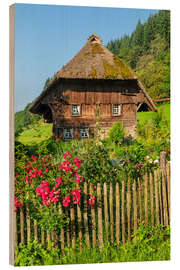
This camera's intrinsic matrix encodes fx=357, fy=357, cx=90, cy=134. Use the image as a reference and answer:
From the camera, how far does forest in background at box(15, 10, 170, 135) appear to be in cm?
577

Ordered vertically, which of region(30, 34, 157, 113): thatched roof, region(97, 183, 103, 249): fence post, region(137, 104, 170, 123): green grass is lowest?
region(97, 183, 103, 249): fence post

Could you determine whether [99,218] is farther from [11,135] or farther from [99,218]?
[11,135]

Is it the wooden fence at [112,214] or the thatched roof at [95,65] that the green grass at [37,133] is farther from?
the wooden fence at [112,214]

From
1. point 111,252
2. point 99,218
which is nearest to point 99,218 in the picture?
point 99,218

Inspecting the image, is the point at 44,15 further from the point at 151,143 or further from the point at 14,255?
the point at 14,255

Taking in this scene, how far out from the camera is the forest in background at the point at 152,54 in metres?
5.77

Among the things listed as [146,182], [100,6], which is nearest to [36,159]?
[146,182]

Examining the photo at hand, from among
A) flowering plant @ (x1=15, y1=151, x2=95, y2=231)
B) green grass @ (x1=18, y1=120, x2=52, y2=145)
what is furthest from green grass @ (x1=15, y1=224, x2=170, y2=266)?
green grass @ (x1=18, y1=120, x2=52, y2=145)

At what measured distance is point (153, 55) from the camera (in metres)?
5.87

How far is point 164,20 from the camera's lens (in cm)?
583

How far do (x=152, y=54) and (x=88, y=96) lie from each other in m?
1.30

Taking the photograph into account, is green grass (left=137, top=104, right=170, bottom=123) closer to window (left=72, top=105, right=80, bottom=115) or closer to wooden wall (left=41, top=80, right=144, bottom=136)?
wooden wall (left=41, top=80, right=144, bottom=136)

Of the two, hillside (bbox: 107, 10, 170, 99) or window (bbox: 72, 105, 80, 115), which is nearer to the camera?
window (bbox: 72, 105, 80, 115)

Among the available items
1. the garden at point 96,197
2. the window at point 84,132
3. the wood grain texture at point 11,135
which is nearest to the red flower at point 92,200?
the garden at point 96,197
